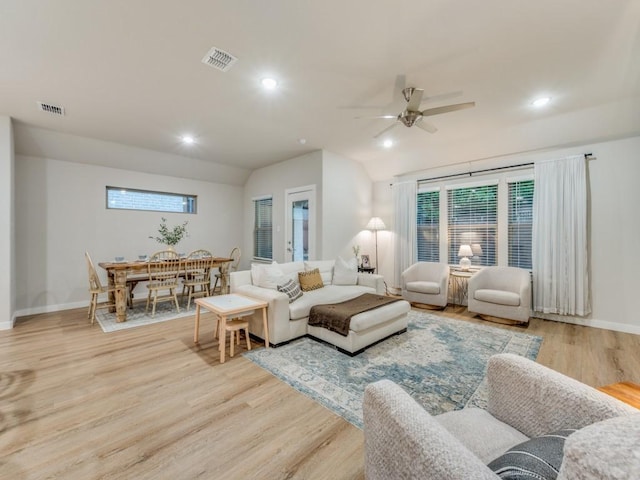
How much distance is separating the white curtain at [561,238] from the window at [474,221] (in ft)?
2.18

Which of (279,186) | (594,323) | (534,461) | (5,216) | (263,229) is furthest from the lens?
(263,229)

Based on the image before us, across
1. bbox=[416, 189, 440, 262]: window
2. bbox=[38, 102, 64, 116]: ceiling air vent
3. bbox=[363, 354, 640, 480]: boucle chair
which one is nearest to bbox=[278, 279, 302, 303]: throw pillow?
bbox=[363, 354, 640, 480]: boucle chair

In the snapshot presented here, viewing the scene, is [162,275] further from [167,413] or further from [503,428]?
[503,428]

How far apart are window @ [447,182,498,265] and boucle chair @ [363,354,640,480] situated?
13.9 ft

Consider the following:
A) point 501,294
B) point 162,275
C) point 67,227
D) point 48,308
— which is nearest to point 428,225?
point 501,294

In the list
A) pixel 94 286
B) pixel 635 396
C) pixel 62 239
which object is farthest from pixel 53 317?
pixel 635 396

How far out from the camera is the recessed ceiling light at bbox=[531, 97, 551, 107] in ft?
11.0

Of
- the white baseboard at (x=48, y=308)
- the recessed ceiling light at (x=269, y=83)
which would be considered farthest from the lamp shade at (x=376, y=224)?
the white baseboard at (x=48, y=308)

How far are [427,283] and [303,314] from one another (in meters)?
2.59

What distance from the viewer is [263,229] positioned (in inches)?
269

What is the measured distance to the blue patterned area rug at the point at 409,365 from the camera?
222cm

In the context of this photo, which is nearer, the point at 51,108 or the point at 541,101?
the point at 541,101

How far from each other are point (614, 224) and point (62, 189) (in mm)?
8784

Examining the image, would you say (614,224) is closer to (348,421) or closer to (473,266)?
(473,266)
